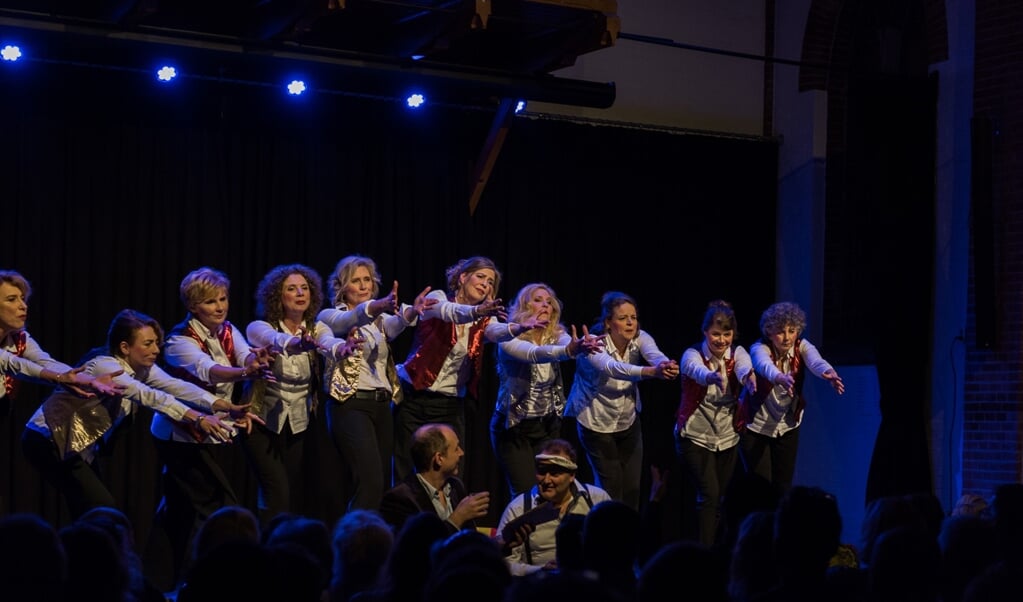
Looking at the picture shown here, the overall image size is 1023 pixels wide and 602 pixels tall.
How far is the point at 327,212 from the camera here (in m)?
8.50

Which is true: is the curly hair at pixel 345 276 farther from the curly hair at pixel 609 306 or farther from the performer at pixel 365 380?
the curly hair at pixel 609 306

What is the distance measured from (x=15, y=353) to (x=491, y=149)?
363 cm

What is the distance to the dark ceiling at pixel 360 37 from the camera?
6848mm

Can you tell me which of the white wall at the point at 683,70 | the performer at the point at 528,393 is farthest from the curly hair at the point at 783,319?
the white wall at the point at 683,70

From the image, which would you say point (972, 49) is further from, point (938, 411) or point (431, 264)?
point (431, 264)

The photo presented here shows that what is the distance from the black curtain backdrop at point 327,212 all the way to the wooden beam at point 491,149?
0.38 ft

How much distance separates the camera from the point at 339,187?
855 centimetres

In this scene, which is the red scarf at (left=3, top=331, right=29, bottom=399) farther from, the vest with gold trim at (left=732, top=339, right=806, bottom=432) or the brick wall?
the brick wall

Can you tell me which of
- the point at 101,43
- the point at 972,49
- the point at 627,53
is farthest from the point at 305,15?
the point at 972,49

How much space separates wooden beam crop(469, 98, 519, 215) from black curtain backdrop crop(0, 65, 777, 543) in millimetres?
117

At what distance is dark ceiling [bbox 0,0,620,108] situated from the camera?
685 centimetres

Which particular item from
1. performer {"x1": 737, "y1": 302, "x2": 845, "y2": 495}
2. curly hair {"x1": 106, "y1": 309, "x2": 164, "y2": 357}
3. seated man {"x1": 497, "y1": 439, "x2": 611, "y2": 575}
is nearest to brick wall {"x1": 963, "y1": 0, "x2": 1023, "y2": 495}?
performer {"x1": 737, "y1": 302, "x2": 845, "y2": 495}

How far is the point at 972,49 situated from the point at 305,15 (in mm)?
4623

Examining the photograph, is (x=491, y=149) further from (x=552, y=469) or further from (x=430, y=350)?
(x=552, y=469)
